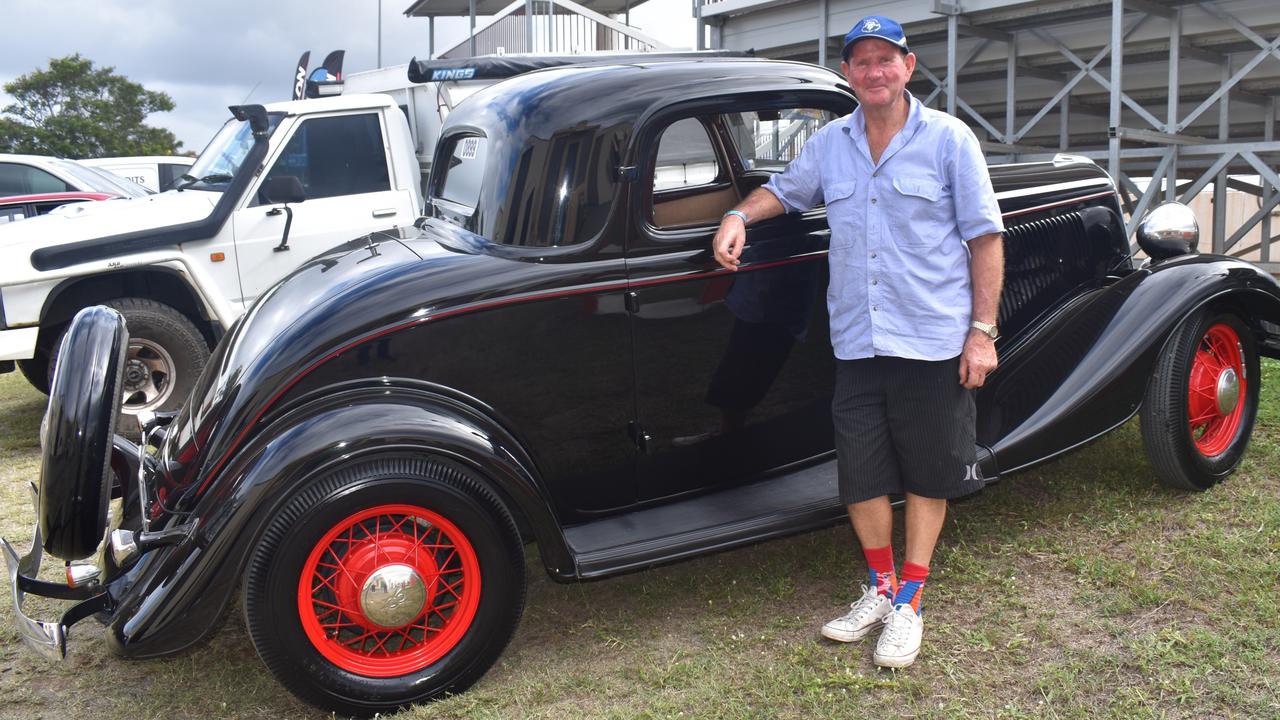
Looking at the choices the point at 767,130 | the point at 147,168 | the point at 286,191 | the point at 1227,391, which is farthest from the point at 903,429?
the point at 147,168

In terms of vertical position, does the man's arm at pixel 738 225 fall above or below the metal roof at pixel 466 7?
below

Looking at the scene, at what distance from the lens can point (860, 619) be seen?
3.31m

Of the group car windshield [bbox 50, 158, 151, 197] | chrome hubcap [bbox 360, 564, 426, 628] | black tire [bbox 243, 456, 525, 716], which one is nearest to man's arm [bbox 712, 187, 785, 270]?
black tire [bbox 243, 456, 525, 716]

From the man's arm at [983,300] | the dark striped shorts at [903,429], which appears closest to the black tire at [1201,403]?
the dark striped shorts at [903,429]

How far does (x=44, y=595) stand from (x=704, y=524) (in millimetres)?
2011

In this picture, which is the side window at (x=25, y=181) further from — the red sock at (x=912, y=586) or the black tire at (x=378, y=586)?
the red sock at (x=912, y=586)

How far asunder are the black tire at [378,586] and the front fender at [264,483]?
0.18ft

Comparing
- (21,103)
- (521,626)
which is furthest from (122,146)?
(521,626)

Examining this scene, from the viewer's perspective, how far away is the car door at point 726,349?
3.30 meters

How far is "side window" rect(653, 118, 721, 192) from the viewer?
13.7ft

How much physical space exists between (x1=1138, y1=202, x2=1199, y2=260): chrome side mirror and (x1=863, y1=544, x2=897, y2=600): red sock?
2211 mm

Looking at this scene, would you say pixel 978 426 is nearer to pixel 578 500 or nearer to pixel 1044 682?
pixel 1044 682

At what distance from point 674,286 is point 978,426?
1.30 meters

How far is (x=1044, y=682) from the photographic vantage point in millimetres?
2961
